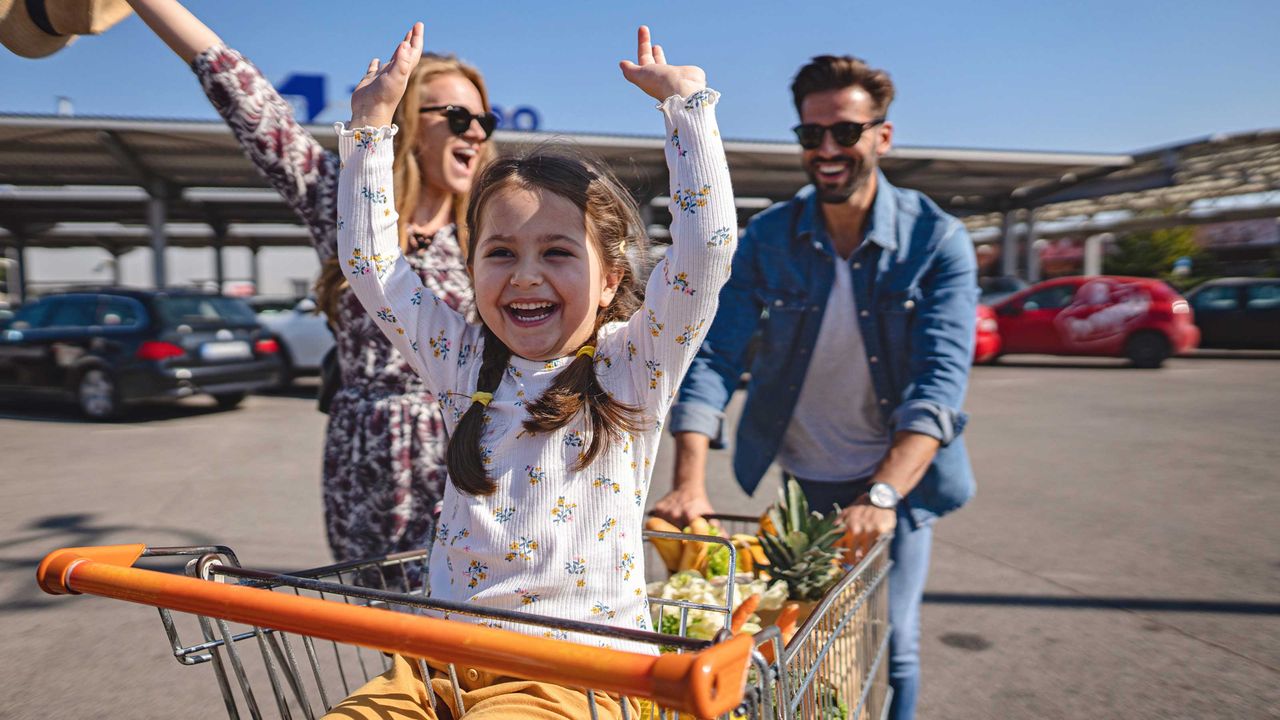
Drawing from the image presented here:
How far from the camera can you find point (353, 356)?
2359 mm

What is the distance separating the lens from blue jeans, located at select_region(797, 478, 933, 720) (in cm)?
250

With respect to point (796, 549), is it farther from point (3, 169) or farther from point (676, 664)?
point (3, 169)

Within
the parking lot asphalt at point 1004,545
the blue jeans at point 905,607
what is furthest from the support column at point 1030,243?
the blue jeans at point 905,607

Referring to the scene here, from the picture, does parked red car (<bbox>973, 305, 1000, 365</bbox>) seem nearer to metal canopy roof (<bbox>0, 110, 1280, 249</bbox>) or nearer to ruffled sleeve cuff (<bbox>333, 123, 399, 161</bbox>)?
metal canopy roof (<bbox>0, 110, 1280, 249</bbox>)

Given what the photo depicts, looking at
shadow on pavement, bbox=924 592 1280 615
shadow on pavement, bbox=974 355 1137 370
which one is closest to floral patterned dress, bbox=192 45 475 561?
shadow on pavement, bbox=924 592 1280 615

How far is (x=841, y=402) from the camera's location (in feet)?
9.09

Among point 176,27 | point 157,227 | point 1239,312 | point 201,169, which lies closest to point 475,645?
point 176,27

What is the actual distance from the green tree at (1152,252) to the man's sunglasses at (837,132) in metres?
45.8

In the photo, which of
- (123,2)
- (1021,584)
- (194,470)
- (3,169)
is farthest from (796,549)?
(3,169)

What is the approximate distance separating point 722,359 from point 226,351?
33.2 ft

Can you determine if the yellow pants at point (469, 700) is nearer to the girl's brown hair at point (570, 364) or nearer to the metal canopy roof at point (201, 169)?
the girl's brown hair at point (570, 364)

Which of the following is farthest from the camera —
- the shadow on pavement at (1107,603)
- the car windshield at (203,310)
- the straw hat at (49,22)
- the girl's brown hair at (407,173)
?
the car windshield at (203,310)

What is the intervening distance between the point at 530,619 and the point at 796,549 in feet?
4.05

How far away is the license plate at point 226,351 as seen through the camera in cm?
1106
